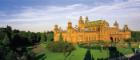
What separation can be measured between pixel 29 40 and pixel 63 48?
4478cm

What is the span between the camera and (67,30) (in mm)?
85312

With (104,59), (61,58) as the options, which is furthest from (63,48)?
(104,59)

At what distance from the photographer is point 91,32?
88.2m

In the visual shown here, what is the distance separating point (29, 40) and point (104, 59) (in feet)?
184

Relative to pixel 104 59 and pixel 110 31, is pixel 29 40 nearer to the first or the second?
pixel 110 31

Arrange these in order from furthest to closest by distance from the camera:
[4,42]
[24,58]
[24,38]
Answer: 1. [24,38]
2. [4,42]
3. [24,58]

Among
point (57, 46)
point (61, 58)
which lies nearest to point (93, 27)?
point (57, 46)

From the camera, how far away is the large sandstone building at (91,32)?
84.4 m

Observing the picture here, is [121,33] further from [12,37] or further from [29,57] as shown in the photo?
[29,57]

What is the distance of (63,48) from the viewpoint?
60969 mm

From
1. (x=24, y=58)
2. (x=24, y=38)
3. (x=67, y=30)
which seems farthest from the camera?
(x=24, y=38)

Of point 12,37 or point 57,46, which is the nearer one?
point 57,46

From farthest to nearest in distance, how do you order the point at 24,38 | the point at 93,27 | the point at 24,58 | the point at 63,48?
the point at 24,38, the point at 93,27, the point at 63,48, the point at 24,58

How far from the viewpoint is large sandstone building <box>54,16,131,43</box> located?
277 feet
